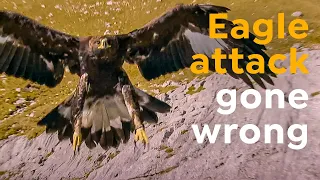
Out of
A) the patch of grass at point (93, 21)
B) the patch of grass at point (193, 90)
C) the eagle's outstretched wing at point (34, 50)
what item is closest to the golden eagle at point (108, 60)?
the eagle's outstretched wing at point (34, 50)

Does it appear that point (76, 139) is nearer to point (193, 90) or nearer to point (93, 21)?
point (193, 90)

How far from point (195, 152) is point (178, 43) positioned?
434 centimetres

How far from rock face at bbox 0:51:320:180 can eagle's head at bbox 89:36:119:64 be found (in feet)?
15.5

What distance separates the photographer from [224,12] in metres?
9.30

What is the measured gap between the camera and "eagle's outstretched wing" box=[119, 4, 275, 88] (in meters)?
10.2

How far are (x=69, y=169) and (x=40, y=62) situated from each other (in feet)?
21.0

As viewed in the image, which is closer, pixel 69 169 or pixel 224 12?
pixel 224 12

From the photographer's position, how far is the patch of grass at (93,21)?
1942 cm

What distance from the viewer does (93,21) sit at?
90.9 feet

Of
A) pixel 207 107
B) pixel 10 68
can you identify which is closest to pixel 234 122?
pixel 207 107

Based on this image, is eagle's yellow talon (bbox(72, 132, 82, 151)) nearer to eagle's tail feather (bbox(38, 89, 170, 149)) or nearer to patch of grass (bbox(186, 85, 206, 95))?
eagle's tail feather (bbox(38, 89, 170, 149))

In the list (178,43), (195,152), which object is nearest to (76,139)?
(178,43)

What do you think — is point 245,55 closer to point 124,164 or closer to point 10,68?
point 10,68

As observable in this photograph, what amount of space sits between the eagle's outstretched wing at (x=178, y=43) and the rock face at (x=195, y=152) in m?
2.86
